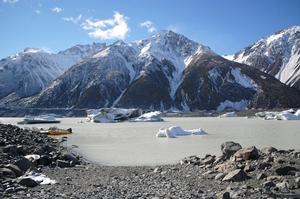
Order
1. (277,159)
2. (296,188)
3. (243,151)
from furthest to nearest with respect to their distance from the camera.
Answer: (243,151) < (277,159) < (296,188)

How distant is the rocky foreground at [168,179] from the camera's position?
56.6ft

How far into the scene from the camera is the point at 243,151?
24625 mm

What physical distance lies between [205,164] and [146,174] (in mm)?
4107

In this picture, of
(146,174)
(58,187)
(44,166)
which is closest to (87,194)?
(58,187)

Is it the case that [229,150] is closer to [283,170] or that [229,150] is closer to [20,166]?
[283,170]

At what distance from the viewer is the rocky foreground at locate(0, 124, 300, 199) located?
1727cm

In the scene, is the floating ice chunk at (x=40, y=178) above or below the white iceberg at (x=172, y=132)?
below

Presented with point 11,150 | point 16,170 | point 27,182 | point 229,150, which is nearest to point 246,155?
point 229,150

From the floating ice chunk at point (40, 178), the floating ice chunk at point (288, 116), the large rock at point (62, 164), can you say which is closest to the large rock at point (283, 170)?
the floating ice chunk at point (40, 178)

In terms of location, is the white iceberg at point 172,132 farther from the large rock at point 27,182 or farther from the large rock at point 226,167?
the large rock at point 27,182

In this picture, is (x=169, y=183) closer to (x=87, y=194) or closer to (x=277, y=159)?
(x=87, y=194)

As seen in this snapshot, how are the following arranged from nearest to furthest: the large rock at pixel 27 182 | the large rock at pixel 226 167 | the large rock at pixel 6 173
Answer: the large rock at pixel 27 182
the large rock at pixel 6 173
the large rock at pixel 226 167

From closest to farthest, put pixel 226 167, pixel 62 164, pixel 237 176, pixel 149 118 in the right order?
pixel 237 176, pixel 226 167, pixel 62 164, pixel 149 118

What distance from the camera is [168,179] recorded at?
2161cm
